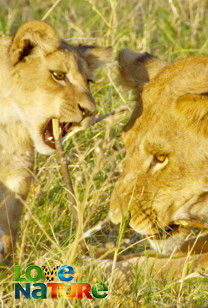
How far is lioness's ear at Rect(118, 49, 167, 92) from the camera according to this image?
3.05m

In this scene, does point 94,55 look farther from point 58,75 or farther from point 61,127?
point 61,127

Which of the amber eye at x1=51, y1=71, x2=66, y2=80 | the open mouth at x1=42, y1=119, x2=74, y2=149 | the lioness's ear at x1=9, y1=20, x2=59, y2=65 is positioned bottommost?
the open mouth at x1=42, y1=119, x2=74, y2=149

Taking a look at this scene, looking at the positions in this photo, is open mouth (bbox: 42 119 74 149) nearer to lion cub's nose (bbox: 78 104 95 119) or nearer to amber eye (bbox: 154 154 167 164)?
lion cub's nose (bbox: 78 104 95 119)

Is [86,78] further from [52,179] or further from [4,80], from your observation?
[52,179]

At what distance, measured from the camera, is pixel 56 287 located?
248cm

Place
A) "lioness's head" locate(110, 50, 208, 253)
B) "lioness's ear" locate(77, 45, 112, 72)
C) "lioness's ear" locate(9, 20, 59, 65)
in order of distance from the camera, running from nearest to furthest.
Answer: "lioness's head" locate(110, 50, 208, 253) → "lioness's ear" locate(9, 20, 59, 65) → "lioness's ear" locate(77, 45, 112, 72)

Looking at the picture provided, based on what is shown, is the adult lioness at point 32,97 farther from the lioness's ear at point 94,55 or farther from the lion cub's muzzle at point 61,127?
the lioness's ear at point 94,55

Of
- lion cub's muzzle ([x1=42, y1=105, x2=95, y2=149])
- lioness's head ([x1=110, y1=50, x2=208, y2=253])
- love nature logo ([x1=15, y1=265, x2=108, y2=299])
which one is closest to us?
love nature logo ([x1=15, y1=265, x2=108, y2=299])

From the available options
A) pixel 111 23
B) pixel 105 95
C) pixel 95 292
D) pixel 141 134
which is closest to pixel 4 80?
pixel 141 134

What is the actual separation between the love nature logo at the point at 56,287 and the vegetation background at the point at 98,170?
3 cm

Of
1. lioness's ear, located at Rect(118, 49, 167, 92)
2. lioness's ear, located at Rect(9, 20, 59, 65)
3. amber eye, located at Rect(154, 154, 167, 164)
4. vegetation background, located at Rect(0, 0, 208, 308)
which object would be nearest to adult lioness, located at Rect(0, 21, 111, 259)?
lioness's ear, located at Rect(9, 20, 59, 65)

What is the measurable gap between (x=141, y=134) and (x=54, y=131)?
1.27ft

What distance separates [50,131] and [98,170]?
0.56m

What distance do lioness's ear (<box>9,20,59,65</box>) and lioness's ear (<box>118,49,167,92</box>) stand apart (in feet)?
1.42
